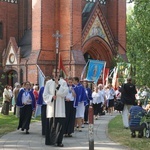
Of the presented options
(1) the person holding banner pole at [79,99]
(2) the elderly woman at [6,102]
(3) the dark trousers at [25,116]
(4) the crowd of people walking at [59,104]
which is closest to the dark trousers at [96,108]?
(4) the crowd of people walking at [59,104]

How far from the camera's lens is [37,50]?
3303cm

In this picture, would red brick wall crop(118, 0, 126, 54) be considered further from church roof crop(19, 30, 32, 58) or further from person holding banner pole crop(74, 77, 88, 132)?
person holding banner pole crop(74, 77, 88, 132)

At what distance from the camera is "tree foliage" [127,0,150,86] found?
8.35 meters

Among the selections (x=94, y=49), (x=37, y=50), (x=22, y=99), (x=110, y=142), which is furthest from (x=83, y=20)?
(x=110, y=142)

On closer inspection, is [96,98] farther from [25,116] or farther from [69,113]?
[69,113]

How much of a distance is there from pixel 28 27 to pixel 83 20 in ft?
20.1

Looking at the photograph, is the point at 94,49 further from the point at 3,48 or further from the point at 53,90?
the point at 53,90

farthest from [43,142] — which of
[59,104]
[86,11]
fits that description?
[86,11]

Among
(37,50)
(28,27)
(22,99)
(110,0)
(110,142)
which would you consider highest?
(110,0)

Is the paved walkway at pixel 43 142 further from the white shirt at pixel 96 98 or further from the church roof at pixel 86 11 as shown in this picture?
the church roof at pixel 86 11

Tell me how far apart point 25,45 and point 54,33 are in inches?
197

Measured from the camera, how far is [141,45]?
8.58 meters

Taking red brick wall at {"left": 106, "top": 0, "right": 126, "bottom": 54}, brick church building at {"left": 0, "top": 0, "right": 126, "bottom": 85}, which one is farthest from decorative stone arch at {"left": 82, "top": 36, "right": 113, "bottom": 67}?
red brick wall at {"left": 106, "top": 0, "right": 126, "bottom": 54}

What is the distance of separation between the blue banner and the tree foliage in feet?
59.8
